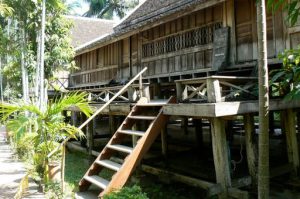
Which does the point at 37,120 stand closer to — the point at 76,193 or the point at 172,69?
the point at 76,193

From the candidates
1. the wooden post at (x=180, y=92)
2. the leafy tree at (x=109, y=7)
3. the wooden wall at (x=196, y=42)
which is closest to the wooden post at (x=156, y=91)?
the wooden wall at (x=196, y=42)

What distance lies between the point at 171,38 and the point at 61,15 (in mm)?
4721

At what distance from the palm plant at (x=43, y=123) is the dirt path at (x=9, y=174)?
2.70ft

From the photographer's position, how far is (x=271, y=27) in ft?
A: 26.2

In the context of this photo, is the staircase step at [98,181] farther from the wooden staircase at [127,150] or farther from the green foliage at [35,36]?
the green foliage at [35,36]

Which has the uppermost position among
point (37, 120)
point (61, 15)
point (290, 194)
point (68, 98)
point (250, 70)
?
point (61, 15)

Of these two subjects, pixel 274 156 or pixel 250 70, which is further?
pixel 274 156

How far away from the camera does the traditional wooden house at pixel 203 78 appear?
6559 millimetres

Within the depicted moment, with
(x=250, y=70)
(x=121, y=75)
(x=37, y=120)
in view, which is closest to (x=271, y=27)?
(x=250, y=70)

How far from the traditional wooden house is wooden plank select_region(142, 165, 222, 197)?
0.02 m

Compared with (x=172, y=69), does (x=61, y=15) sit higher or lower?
higher

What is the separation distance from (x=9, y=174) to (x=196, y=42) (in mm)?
6555

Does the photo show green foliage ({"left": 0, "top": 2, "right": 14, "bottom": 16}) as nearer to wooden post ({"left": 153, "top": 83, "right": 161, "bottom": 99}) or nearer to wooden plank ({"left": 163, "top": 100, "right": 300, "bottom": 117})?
wooden post ({"left": 153, "top": 83, "right": 161, "bottom": 99})

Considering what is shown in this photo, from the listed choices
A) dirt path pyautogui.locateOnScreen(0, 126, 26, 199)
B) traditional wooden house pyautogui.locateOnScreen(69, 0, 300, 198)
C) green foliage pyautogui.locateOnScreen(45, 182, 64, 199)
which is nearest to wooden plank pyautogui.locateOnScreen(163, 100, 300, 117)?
traditional wooden house pyautogui.locateOnScreen(69, 0, 300, 198)
